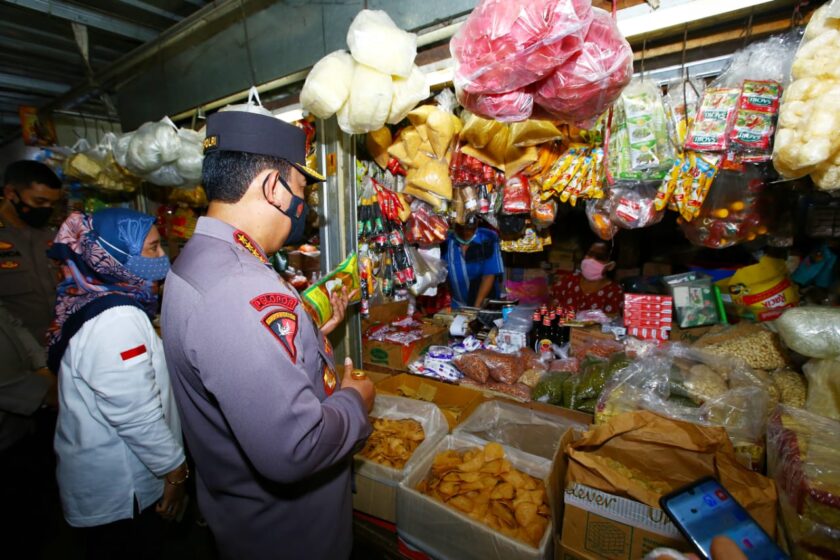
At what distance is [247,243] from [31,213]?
145 inches

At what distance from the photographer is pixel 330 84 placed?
182 centimetres

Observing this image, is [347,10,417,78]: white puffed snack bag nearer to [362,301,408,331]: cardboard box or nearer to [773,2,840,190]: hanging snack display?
[773,2,840,190]: hanging snack display

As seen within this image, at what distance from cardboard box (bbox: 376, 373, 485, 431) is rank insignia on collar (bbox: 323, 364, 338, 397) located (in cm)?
120

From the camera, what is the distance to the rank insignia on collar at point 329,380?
1310 mm

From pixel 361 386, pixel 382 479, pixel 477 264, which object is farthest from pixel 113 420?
pixel 477 264

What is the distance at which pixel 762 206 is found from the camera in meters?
1.87

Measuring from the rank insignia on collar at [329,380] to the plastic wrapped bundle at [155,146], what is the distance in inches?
99.6

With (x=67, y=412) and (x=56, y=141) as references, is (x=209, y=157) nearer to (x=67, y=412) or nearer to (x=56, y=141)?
(x=67, y=412)

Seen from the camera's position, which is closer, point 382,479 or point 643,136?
point 643,136

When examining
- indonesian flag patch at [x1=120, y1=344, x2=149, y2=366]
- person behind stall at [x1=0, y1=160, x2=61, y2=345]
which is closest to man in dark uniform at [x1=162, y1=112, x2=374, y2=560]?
indonesian flag patch at [x1=120, y1=344, x2=149, y2=366]

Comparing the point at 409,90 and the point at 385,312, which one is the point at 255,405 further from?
the point at 385,312

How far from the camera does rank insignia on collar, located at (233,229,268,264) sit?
1164 millimetres

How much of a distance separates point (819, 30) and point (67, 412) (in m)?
3.24

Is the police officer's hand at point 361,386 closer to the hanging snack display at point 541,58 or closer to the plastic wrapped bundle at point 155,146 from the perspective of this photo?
the hanging snack display at point 541,58
